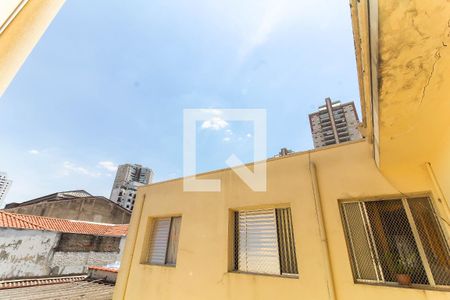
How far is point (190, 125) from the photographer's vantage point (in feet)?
21.6

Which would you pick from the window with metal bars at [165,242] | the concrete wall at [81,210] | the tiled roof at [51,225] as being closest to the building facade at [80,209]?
the concrete wall at [81,210]

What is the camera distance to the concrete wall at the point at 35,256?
14.0 metres

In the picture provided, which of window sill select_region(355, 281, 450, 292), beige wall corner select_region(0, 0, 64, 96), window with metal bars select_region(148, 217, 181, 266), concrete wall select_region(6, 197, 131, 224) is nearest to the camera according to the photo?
beige wall corner select_region(0, 0, 64, 96)

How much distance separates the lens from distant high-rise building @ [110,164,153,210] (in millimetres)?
66500

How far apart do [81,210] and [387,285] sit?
28.3 m

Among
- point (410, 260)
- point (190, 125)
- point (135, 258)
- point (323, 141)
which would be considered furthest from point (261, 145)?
point (323, 141)

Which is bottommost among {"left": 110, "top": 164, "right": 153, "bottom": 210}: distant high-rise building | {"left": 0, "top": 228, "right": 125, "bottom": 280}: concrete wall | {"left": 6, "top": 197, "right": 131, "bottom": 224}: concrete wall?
{"left": 0, "top": 228, "right": 125, "bottom": 280}: concrete wall

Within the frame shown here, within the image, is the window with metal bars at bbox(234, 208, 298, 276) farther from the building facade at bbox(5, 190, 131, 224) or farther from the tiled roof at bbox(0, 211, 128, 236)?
the building facade at bbox(5, 190, 131, 224)

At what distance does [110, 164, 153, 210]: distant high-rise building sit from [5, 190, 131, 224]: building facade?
3867 centimetres

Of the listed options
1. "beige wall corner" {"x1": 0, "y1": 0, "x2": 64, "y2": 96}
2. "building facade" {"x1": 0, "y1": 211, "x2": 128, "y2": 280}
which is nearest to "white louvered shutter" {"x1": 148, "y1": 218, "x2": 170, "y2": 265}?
"beige wall corner" {"x1": 0, "y1": 0, "x2": 64, "y2": 96}

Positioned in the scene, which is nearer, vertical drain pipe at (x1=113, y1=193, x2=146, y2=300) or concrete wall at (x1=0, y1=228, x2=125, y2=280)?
vertical drain pipe at (x1=113, y1=193, x2=146, y2=300)

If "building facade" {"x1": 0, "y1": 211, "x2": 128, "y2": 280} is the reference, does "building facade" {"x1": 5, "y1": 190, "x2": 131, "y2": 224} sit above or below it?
above

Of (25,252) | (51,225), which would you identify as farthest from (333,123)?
(25,252)

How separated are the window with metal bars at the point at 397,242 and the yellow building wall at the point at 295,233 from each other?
0.64ft
